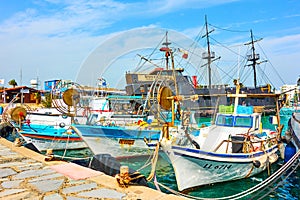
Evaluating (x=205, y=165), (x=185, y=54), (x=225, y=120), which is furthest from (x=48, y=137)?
(x=205, y=165)

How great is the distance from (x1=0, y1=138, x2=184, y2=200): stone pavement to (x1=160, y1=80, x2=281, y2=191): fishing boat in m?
3.40

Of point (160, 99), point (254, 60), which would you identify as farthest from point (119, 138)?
point (254, 60)

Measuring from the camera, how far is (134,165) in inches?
493

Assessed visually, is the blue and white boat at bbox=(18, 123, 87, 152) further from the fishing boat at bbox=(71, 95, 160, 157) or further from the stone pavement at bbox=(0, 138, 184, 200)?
the stone pavement at bbox=(0, 138, 184, 200)

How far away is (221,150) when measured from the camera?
33.9 feet

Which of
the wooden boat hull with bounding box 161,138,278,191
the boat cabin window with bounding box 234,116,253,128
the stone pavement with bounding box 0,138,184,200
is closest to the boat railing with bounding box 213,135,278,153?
the wooden boat hull with bounding box 161,138,278,191

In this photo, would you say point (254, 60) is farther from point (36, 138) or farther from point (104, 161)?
point (104, 161)

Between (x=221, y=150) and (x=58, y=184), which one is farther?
(x=221, y=150)

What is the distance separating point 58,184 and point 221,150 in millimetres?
7349

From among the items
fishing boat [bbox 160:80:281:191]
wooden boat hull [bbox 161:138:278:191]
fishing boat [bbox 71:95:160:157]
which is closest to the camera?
wooden boat hull [bbox 161:138:278:191]

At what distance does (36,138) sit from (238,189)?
12789 millimetres

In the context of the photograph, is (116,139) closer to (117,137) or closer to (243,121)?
(117,137)

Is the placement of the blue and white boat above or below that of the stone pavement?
below

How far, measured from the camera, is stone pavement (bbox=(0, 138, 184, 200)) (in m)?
4.03
